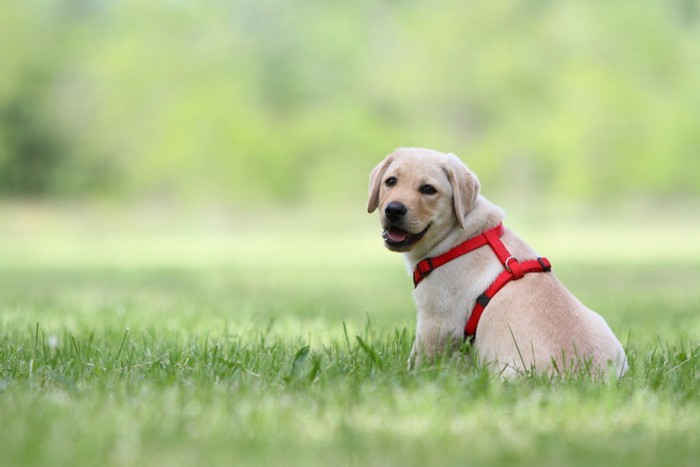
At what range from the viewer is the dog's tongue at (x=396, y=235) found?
4016mm

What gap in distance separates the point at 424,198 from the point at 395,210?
0.16 meters

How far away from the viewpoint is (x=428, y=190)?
4.05 m

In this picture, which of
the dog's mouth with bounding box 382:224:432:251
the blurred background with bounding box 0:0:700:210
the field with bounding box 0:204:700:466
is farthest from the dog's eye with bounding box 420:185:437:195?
the blurred background with bounding box 0:0:700:210

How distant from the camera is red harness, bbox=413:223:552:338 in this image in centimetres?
383

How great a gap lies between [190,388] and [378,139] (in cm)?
3584

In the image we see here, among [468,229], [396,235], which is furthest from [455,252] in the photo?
[396,235]

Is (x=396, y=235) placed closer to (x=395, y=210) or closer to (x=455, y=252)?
A: (x=395, y=210)

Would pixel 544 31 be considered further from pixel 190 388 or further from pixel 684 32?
pixel 190 388

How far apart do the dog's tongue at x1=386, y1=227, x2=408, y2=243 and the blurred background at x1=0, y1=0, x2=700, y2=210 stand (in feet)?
105

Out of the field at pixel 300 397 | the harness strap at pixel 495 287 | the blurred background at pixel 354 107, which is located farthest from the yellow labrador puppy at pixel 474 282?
the blurred background at pixel 354 107

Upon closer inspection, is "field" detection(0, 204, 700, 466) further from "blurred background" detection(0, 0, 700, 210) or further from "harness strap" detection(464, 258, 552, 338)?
"blurred background" detection(0, 0, 700, 210)

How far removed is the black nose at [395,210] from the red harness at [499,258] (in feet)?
0.78

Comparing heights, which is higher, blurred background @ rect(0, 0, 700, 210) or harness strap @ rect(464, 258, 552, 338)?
blurred background @ rect(0, 0, 700, 210)

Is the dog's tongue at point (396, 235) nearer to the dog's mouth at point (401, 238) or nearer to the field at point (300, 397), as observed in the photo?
the dog's mouth at point (401, 238)
